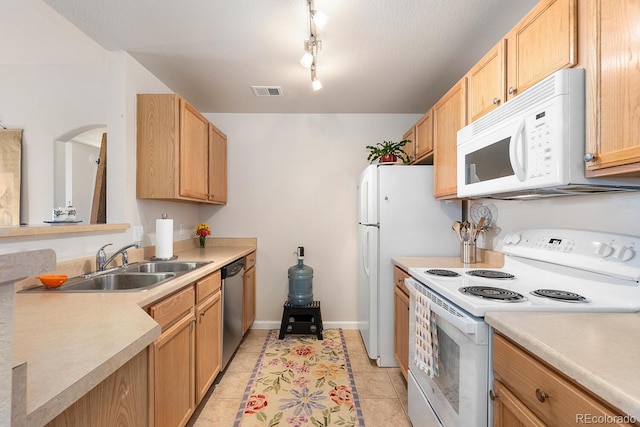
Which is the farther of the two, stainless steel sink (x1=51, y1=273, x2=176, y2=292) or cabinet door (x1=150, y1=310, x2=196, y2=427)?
stainless steel sink (x1=51, y1=273, x2=176, y2=292)

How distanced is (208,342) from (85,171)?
4.82 feet

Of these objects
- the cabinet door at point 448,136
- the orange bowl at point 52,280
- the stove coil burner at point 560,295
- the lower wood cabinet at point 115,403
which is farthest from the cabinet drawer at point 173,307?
the cabinet door at point 448,136

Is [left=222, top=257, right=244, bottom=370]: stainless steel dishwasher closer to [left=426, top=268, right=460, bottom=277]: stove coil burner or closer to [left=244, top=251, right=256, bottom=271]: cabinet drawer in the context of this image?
[left=244, top=251, right=256, bottom=271]: cabinet drawer

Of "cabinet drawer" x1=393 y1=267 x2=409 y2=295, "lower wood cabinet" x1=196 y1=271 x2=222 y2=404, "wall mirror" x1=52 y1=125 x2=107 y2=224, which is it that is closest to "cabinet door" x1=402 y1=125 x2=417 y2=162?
"cabinet drawer" x1=393 y1=267 x2=409 y2=295

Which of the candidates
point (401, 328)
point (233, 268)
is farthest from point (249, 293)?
point (401, 328)

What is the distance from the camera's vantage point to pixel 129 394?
0.92 m

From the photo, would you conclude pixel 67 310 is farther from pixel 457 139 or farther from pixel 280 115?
pixel 280 115

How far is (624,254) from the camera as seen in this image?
45.8 inches

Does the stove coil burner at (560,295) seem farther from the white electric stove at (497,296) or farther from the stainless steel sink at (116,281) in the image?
the stainless steel sink at (116,281)

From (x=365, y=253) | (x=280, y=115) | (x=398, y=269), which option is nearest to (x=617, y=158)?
(x=398, y=269)

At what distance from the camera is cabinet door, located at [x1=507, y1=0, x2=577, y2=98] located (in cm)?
114

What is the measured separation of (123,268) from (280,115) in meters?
2.24

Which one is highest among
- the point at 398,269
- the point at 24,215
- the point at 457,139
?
the point at 457,139

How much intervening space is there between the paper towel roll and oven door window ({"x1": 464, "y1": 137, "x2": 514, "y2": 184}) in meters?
2.06
